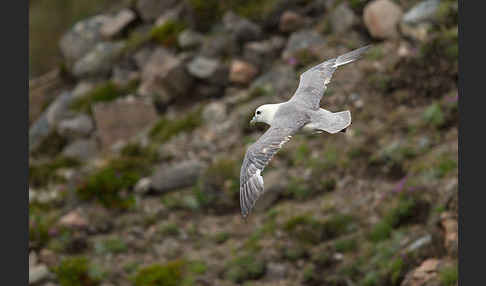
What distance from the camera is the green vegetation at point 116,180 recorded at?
50.1 feet

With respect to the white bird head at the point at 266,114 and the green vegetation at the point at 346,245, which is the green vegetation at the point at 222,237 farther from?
the white bird head at the point at 266,114

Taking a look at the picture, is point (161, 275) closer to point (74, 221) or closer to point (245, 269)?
point (245, 269)

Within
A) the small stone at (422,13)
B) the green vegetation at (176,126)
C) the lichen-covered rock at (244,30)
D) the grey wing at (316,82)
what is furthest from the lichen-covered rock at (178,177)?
the grey wing at (316,82)

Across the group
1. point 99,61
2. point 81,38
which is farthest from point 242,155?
point 81,38

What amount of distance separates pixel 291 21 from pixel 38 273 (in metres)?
8.16

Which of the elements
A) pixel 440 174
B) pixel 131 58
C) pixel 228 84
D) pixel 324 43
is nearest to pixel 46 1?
pixel 131 58

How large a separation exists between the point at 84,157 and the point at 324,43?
6301 millimetres

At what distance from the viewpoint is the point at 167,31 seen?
63.4 ft

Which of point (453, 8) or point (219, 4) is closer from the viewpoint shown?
point (453, 8)

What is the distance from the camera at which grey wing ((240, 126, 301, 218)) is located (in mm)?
6758

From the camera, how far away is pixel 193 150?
15.9 m

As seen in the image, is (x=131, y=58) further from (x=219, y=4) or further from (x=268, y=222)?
(x=268, y=222)

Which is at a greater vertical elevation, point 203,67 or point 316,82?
point 203,67

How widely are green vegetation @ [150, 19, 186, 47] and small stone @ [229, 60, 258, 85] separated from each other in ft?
8.21
